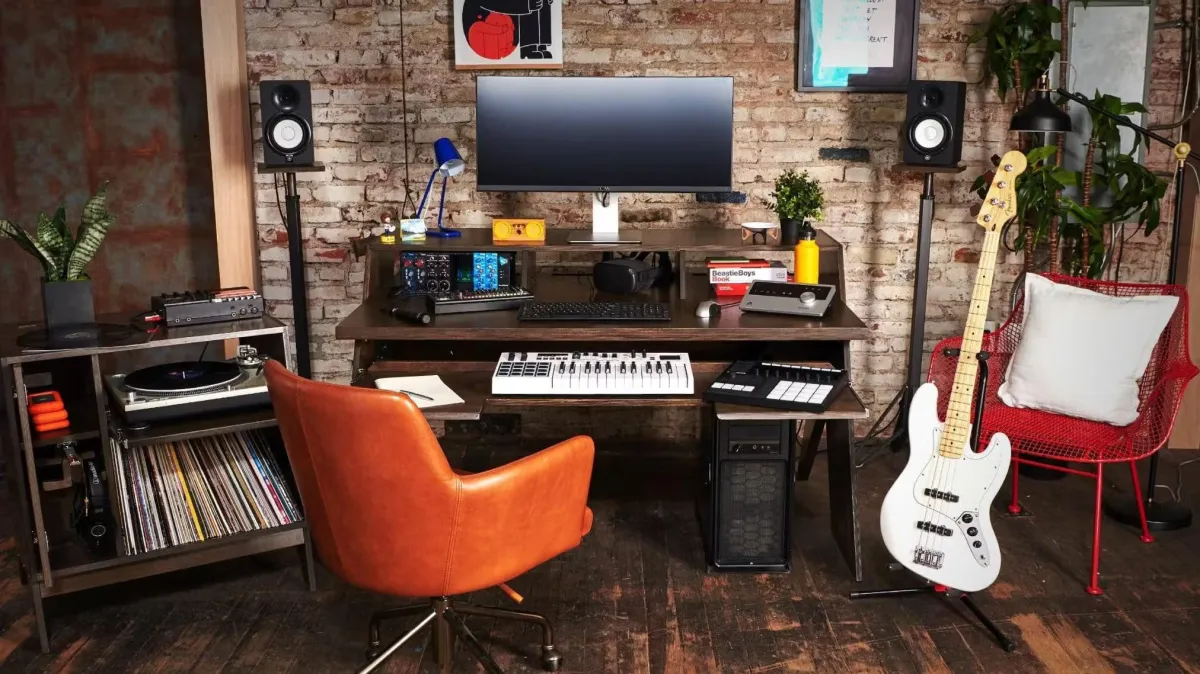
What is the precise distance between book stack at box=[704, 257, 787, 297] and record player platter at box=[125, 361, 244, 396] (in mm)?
1502

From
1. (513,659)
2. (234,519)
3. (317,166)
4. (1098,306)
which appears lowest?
(513,659)

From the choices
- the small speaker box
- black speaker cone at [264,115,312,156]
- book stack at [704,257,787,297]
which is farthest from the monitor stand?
black speaker cone at [264,115,312,156]

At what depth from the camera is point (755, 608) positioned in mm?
2971

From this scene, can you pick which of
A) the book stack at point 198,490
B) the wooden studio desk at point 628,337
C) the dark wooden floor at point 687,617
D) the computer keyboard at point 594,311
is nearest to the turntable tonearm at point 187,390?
the book stack at point 198,490

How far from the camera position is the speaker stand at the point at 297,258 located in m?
3.71

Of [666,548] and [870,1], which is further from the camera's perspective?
[870,1]

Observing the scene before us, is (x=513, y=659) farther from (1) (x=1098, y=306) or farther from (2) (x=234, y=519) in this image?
(1) (x=1098, y=306)

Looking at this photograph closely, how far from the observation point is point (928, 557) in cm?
287

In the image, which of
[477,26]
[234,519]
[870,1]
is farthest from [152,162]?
[870,1]

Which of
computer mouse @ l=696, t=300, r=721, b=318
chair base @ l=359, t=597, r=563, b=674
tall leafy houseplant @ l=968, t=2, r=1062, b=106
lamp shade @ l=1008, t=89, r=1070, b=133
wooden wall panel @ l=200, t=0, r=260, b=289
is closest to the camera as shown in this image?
chair base @ l=359, t=597, r=563, b=674

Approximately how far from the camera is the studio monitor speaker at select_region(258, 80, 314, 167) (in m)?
3.58

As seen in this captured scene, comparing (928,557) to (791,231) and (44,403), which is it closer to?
(791,231)

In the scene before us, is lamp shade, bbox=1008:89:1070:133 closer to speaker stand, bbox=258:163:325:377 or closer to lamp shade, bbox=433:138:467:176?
lamp shade, bbox=433:138:467:176

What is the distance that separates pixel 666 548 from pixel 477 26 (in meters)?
2.00
